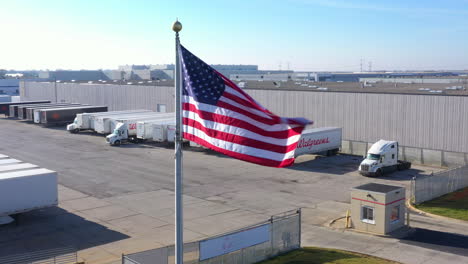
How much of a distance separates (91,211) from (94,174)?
11.4m

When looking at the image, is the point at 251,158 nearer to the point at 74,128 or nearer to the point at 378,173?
the point at 378,173

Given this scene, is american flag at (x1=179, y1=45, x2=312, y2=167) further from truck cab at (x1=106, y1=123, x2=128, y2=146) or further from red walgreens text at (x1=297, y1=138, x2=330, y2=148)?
truck cab at (x1=106, y1=123, x2=128, y2=146)

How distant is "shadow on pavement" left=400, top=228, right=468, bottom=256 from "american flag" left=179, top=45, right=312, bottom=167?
13779 millimetres

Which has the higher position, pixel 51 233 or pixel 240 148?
pixel 240 148

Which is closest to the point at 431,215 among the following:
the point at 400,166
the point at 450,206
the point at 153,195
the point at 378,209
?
the point at 450,206

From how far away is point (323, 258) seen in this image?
21.2m

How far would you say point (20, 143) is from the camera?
2336 inches

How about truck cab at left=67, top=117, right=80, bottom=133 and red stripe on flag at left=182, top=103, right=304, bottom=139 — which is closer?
red stripe on flag at left=182, top=103, right=304, bottom=139

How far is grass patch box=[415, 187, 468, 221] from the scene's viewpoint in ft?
95.9

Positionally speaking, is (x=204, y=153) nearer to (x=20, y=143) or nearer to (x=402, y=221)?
(x=20, y=143)

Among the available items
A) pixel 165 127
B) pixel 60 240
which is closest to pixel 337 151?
pixel 165 127

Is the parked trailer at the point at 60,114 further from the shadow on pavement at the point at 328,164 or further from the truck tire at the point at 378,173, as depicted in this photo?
the truck tire at the point at 378,173

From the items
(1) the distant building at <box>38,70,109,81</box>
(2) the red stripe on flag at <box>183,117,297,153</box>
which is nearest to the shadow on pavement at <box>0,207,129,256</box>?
(2) the red stripe on flag at <box>183,117,297,153</box>

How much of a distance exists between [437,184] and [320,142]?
15633 mm
